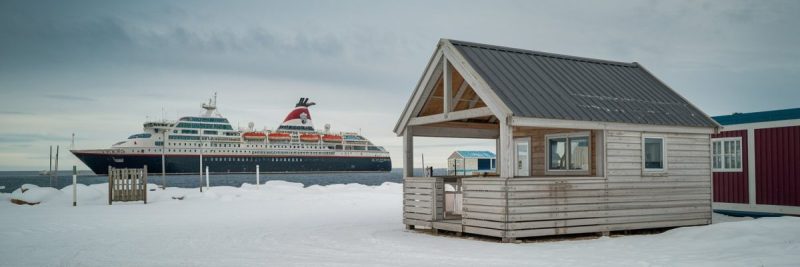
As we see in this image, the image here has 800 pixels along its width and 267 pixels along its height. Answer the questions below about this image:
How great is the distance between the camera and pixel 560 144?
1570 cm

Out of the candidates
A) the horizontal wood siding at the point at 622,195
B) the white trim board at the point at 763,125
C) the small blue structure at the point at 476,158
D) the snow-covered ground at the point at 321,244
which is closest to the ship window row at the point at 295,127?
the small blue structure at the point at 476,158

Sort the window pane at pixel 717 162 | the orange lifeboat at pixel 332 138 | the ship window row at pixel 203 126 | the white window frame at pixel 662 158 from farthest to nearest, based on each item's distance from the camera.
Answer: the orange lifeboat at pixel 332 138 < the ship window row at pixel 203 126 < the window pane at pixel 717 162 < the white window frame at pixel 662 158

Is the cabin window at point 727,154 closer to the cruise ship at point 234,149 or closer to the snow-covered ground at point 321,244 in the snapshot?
the snow-covered ground at point 321,244

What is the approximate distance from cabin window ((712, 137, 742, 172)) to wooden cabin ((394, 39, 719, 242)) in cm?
337

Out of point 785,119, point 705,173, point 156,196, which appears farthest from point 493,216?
point 156,196

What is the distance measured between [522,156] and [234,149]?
3384 inches

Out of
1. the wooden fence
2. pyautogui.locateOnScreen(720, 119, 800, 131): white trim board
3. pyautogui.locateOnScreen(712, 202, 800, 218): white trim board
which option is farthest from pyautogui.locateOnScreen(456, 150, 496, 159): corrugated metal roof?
pyautogui.locateOnScreen(720, 119, 800, 131): white trim board

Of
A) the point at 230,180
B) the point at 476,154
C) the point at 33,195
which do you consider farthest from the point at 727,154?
the point at 230,180

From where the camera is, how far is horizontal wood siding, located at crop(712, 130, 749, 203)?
58.7 ft

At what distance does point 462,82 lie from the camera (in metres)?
15.1

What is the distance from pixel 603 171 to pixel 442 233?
133 inches

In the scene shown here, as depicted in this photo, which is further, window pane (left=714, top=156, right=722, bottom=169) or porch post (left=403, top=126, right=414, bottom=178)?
window pane (left=714, top=156, right=722, bottom=169)

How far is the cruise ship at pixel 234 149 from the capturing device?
94062 millimetres

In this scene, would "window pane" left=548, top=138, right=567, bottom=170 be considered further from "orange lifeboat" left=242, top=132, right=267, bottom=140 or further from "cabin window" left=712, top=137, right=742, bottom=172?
"orange lifeboat" left=242, top=132, right=267, bottom=140
